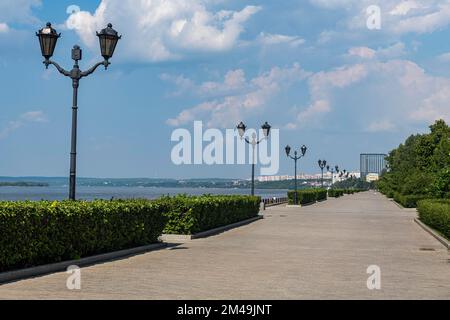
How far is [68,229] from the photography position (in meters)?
13.5

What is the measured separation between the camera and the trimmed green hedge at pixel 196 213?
2117cm

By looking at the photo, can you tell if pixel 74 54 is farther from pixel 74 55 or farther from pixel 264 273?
pixel 264 273

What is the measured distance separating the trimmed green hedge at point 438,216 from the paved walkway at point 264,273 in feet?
2.82

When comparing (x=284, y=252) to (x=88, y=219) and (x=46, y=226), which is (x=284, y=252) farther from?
(x=46, y=226)

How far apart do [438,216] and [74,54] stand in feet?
46.6

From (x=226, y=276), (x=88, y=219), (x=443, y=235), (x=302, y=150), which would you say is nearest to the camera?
(x=226, y=276)

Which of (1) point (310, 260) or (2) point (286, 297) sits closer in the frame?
(2) point (286, 297)

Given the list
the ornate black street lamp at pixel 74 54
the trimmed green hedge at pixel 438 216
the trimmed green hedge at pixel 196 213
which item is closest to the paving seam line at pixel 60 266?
the ornate black street lamp at pixel 74 54

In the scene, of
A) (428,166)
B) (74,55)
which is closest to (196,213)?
(74,55)

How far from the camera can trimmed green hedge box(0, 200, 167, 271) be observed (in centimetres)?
1177

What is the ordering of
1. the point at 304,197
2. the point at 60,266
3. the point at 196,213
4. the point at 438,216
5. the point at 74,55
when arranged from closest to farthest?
the point at 60,266 → the point at 74,55 → the point at 196,213 → the point at 438,216 → the point at 304,197

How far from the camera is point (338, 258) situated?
15.9m

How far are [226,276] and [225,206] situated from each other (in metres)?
14.4
